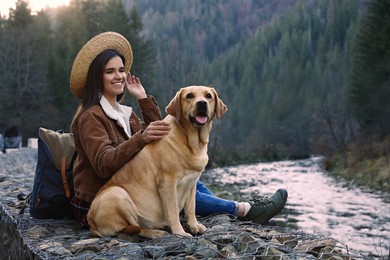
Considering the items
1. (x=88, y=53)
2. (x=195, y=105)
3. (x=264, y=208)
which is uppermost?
(x=88, y=53)

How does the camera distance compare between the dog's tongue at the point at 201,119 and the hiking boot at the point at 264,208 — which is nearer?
the dog's tongue at the point at 201,119

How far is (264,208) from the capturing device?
5406 millimetres

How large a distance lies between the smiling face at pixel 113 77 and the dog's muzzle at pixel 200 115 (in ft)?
2.90

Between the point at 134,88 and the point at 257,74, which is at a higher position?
the point at 257,74

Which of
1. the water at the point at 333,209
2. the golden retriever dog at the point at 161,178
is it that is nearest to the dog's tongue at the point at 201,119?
the golden retriever dog at the point at 161,178

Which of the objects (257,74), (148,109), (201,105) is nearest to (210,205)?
(148,109)

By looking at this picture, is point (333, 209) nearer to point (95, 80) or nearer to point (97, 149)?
point (95, 80)

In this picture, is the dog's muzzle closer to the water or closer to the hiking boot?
the hiking boot

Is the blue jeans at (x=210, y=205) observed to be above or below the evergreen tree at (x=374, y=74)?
below

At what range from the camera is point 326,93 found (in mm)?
84688

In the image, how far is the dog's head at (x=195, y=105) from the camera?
397 cm

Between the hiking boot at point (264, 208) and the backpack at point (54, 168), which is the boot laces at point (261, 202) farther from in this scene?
the backpack at point (54, 168)

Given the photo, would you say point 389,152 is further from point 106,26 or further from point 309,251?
point 106,26

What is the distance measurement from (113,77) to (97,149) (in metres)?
0.74
